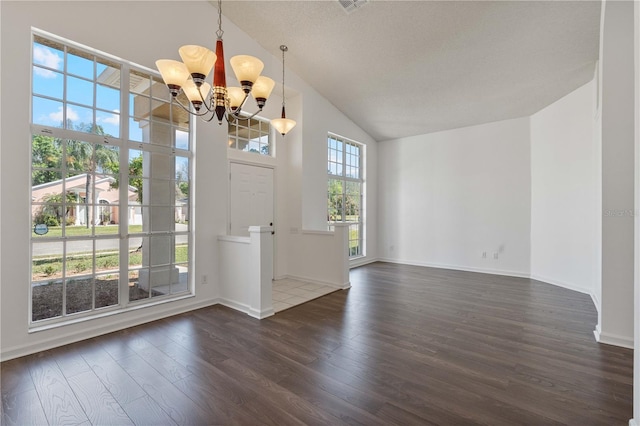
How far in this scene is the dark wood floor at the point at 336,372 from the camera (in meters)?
1.80

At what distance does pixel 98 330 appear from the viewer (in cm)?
296

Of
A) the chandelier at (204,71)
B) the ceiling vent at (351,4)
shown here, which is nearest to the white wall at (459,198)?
the ceiling vent at (351,4)

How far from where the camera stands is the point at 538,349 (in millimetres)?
2617

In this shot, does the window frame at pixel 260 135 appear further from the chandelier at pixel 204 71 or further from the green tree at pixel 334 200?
the chandelier at pixel 204 71

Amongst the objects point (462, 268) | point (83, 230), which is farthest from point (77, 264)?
point (462, 268)

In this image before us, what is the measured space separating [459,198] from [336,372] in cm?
516

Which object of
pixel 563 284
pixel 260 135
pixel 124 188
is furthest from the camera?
pixel 260 135

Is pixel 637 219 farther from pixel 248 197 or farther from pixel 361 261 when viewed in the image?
pixel 361 261

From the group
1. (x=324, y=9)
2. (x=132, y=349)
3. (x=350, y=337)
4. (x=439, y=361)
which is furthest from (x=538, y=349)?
(x=324, y=9)

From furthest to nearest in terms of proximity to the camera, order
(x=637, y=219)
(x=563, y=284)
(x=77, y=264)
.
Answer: (x=563, y=284), (x=77, y=264), (x=637, y=219)

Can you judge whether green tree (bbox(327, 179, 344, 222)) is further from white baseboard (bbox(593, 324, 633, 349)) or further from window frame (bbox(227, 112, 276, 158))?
white baseboard (bbox(593, 324, 633, 349))

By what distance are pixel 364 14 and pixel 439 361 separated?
406 cm

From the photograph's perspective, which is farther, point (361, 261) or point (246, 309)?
point (361, 261)

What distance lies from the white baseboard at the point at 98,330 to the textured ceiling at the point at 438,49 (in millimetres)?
4047
